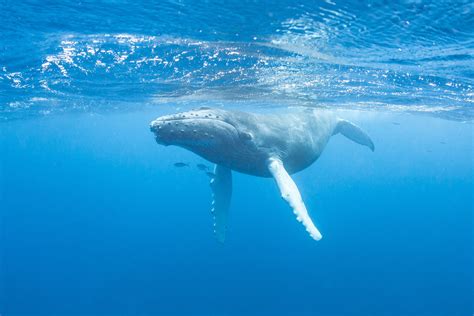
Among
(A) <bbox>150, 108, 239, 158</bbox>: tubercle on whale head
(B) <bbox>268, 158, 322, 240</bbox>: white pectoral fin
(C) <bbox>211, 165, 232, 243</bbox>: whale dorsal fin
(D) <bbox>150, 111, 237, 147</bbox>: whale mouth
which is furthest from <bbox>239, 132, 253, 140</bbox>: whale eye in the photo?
(C) <bbox>211, 165, 232, 243</bbox>: whale dorsal fin

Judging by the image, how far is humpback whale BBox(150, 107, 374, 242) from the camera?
7.47 metres

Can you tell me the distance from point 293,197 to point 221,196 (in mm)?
3919

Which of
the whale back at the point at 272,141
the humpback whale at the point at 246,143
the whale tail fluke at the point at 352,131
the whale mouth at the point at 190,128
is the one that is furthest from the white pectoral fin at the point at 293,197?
the whale tail fluke at the point at 352,131

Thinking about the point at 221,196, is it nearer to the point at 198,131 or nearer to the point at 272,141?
the point at 272,141

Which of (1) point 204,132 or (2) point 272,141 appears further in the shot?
(2) point 272,141

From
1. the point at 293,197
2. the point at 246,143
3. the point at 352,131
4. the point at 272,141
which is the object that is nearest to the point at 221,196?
the point at 272,141

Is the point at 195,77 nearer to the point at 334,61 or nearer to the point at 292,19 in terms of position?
the point at 334,61

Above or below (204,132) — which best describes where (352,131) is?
below

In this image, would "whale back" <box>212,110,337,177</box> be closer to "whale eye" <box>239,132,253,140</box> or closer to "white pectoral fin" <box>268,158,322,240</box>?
"whale eye" <box>239,132,253,140</box>

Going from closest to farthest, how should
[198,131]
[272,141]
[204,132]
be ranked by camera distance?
1. [198,131]
2. [204,132]
3. [272,141]

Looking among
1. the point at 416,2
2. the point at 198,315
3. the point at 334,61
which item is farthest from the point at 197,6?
the point at 198,315

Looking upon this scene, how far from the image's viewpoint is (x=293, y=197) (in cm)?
789

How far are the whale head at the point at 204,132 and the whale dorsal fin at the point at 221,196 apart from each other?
2.11 metres

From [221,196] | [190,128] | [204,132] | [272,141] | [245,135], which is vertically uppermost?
[190,128]
